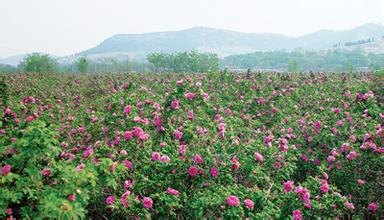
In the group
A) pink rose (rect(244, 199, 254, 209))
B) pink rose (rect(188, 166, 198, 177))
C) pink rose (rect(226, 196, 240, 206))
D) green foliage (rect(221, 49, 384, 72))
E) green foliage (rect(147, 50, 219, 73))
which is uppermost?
pink rose (rect(188, 166, 198, 177))

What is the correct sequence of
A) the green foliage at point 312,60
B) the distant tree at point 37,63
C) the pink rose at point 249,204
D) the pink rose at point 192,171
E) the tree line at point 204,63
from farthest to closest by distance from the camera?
the green foliage at point 312,60, the tree line at point 204,63, the distant tree at point 37,63, the pink rose at point 192,171, the pink rose at point 249,204

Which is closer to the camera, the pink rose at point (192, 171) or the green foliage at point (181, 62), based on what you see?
the pink rose at point (192, 171)

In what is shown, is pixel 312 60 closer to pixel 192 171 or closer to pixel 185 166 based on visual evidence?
pixel 185 166

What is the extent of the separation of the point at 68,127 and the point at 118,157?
2951 millimetres

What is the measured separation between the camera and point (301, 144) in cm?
617

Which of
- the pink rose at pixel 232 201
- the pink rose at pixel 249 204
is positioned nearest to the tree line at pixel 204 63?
the pink rose at pixel 249 204

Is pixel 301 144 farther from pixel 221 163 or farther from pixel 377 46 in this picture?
pixel 377 46

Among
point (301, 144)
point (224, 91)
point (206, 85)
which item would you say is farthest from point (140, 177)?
point (206, 85)

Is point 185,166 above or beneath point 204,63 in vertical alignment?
above

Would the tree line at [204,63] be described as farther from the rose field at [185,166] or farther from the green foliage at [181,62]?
the rose field at [185,166]

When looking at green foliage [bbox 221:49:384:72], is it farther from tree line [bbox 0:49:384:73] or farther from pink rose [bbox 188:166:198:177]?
pink rose [bbox 188:166:198:177]

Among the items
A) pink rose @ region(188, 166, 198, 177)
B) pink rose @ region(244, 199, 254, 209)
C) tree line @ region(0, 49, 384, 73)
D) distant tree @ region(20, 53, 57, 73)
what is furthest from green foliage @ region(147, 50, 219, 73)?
pink rose @ region(244, 199, 254, 209)

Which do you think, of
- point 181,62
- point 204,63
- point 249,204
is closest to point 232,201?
point 249,204

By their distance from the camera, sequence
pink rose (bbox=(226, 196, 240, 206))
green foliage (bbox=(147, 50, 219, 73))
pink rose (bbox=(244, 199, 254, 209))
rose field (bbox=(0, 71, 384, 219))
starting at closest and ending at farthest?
rose field (bbox=(0, 71, 384, 219))
pink rose (bbox=(226, 196, 240, 206))
pink rose (bbox=(244, 199, 254, 209))
green foliage (bbox=(147, 50, 219, 73))
